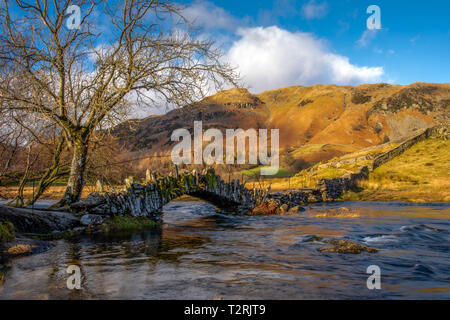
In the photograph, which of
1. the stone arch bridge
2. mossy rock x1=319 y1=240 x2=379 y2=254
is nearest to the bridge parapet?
the stone arch bridge

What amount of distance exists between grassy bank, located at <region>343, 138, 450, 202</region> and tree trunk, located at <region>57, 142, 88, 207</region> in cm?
2827

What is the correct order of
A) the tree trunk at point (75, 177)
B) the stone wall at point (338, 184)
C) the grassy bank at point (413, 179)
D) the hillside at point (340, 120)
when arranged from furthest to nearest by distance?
the hillside at point (340, 120) → the stone wall at point (338, 184) → the grassy bank at point (413, 179) → the tree trunk at point (75, 177)

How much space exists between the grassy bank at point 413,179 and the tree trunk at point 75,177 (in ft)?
92.7

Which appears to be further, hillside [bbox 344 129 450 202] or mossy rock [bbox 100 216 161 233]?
hillside [bbox 344 129 450 202]

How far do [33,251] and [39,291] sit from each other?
10.7ft

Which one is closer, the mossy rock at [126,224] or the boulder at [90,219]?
the boulder at [90,219]

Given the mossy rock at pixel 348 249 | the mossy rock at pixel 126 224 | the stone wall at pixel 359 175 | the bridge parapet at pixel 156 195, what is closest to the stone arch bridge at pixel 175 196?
the bridge parapet at pixel 156 195

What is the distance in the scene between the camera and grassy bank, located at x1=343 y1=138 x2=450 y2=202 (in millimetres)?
31062

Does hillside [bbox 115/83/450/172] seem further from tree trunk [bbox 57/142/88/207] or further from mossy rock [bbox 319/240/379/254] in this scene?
tree trunk [bbox 57/142/88/207]

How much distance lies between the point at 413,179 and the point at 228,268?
118 ft

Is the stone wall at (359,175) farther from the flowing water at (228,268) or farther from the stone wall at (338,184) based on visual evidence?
the flowing water at (228,268)

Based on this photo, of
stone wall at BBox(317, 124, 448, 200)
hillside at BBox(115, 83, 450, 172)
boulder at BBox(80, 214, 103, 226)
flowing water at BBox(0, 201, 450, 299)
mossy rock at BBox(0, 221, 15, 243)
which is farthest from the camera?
hillside at BBox(115, 83, 450, 172)

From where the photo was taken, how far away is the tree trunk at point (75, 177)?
11344mm

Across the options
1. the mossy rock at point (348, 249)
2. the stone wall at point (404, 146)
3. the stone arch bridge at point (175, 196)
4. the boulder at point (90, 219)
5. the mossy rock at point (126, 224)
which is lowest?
the mossy rock at point (348, 249)
